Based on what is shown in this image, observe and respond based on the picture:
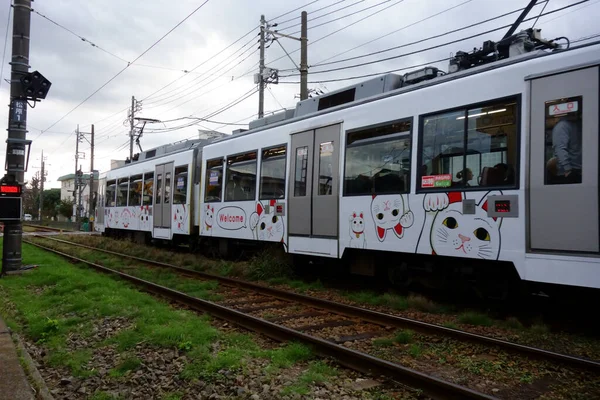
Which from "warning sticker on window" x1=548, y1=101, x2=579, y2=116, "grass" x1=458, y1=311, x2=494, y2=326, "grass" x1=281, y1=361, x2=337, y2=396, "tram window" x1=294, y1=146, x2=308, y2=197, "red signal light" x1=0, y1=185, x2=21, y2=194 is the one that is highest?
"warning sticker on window" x1=548, y1=101, x2=579, y2=116

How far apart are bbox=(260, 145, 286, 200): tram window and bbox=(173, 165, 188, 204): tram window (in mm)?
4676

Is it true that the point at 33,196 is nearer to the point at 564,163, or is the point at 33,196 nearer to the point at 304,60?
the point at 304,60

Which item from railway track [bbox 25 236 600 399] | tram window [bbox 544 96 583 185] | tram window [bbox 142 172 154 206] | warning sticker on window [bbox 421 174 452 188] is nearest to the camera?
railway track [bbox 25 236 600 399]

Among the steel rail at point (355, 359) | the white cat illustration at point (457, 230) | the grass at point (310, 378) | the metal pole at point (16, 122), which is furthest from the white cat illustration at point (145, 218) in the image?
the grass at point (310, 378)

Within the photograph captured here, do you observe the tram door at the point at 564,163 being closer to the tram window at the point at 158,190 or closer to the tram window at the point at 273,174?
the tram window at the point at 273,174

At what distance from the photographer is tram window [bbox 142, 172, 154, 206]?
56.9 feet

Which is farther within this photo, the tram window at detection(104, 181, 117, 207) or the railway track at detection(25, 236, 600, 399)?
the tram window at detection(104, 181, 117, 207)

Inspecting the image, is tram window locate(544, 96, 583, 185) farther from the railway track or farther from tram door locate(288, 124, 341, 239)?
tram door locate(288, 124, 341, 239)

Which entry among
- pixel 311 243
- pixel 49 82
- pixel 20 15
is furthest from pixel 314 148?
pixel 20 15

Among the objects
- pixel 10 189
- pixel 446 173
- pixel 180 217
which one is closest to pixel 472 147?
pixel 446 173

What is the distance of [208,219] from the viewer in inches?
523

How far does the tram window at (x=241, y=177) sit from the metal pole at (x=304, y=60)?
517 centimetres

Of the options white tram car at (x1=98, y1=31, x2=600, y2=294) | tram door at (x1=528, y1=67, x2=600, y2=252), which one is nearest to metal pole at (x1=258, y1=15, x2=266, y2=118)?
white tram car at (x1=98, y1=31, x2=600, y2=294)

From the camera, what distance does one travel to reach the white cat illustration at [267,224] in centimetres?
1036
